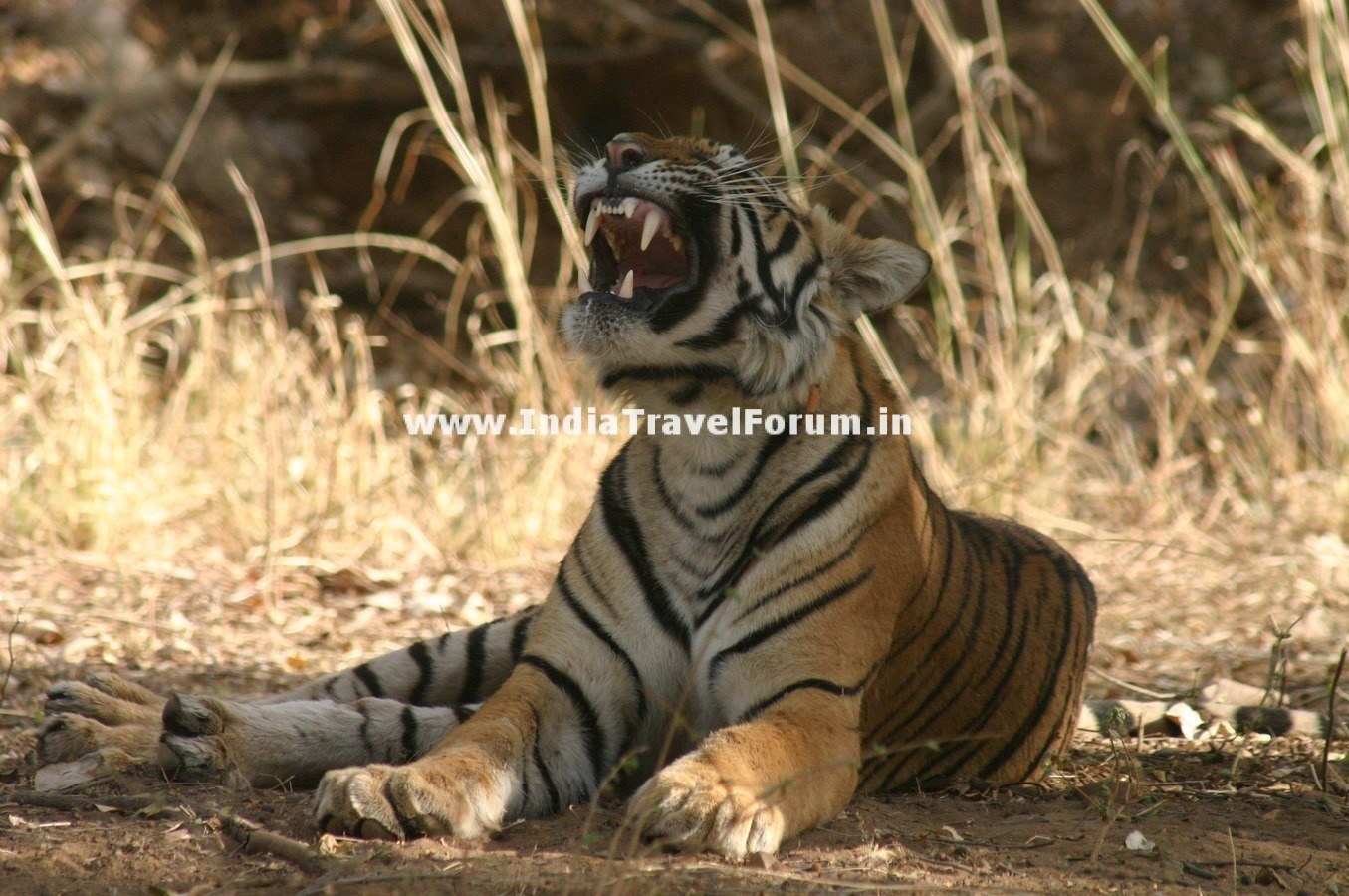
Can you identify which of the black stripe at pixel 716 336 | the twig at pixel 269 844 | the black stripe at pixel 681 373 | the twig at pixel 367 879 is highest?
the black stripe at pixel 716 336

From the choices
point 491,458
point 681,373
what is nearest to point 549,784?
point 681,373

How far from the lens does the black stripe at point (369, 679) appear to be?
3.28 meters

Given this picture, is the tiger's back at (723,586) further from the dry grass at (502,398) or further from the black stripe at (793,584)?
the dry grass at (502,398)

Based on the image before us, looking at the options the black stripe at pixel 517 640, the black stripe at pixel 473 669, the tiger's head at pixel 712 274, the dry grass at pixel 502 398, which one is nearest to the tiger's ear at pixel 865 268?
the tiger's head at pixel 712 274

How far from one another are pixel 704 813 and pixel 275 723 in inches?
42.1

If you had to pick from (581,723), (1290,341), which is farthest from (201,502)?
(1290,341)

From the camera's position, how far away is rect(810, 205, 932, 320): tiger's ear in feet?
9.46

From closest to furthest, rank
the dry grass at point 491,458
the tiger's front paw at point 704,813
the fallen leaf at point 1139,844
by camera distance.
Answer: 1. the tiger's front paw at point 704,813
2. the fallen leaf at point 1139,844
3. the dry grass at point 491,458

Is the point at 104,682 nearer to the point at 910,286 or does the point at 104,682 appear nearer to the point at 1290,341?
the point at 910,286

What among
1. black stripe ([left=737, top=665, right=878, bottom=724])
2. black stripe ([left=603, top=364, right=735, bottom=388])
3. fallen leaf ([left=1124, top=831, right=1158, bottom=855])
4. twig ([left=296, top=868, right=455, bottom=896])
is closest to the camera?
twig ([left=296, top=868, right=455, bottom=896])

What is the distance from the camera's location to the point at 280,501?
487 cm

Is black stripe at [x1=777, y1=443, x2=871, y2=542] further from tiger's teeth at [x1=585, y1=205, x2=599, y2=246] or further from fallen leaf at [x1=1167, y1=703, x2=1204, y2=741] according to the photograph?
fallen leaf at [x1=1167, y1=703, x2=1204, y2=741]

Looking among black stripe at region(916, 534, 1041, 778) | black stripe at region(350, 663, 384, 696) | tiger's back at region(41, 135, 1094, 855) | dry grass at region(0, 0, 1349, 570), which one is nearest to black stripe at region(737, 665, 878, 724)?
tiger's back at region(41, 135, 1094, 855)

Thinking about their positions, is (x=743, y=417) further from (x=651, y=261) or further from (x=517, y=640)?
(x=517, y=640)
